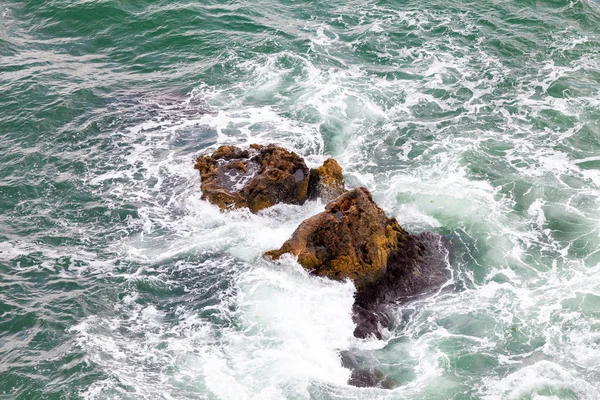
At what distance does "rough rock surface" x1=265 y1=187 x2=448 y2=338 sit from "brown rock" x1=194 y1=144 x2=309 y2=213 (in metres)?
2.89

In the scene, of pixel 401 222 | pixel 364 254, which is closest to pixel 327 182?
pixel 401 222

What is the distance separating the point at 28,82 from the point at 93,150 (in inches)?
324

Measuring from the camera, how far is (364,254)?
26906 millimetres

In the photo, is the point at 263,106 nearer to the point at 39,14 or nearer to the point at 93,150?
the point at 93,150

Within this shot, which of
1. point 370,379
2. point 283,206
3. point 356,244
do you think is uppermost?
point 356,244

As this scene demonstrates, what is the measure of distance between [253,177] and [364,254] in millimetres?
7385

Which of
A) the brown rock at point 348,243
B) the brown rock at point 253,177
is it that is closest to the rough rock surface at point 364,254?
the brown rock at point 348,243

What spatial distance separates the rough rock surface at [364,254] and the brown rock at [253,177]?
114 inches

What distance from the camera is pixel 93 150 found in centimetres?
3469

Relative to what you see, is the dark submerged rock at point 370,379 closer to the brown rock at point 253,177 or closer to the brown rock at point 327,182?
the brown rock at point 327,182

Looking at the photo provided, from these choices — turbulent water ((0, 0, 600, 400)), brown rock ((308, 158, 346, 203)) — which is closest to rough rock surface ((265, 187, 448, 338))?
turbulent water ((0, 0, 600, 400))

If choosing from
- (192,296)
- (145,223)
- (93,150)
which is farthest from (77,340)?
(93,150)

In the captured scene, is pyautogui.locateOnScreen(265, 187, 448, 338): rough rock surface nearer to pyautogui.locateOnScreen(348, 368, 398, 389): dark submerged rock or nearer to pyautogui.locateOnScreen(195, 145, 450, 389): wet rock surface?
pyautogui.locateOnScreen(195, 145, 450, 389): wet rock surface

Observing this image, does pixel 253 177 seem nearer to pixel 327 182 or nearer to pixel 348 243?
pixel 327 182
